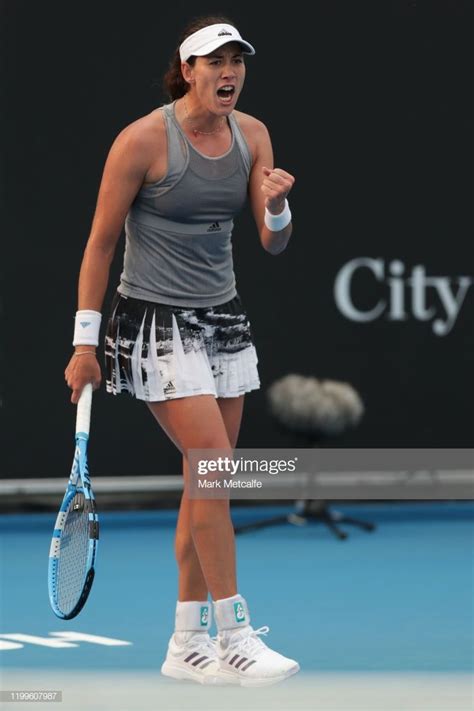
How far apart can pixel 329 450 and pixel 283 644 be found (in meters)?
2.39

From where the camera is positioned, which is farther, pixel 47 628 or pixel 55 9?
pixel 55 9

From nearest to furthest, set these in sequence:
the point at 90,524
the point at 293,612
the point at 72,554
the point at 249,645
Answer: the point at 90,524 < the point at 72,554 < the point at 249,645 < the point at 293,612

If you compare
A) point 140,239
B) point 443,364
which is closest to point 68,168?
point 443,364

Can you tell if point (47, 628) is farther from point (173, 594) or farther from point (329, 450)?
point (329, 450)

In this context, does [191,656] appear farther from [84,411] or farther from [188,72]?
[188,72]

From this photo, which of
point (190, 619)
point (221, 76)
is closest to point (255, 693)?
point (190, 619)

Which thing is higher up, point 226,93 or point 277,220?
point 226,93

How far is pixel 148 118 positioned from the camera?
432 cm

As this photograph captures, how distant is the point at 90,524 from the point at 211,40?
1.24m

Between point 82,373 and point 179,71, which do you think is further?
point 179,71

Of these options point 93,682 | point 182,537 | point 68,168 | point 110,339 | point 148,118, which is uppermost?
point 68,168

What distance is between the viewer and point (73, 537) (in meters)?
4.26

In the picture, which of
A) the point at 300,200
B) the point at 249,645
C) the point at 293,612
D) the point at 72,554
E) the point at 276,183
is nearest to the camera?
the point at 276,183

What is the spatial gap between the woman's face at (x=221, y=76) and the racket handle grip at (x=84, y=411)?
2.58ft
